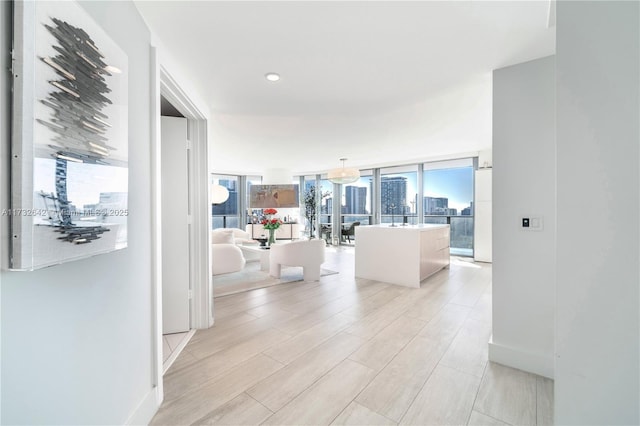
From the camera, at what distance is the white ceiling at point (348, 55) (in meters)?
1.57

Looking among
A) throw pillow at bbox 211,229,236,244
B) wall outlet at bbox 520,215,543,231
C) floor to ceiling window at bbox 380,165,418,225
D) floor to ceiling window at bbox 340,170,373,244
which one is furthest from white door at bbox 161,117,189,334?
floor to ceiling window at bbox 340,170,373,244

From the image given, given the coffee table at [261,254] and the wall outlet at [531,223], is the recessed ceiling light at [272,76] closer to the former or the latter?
the wall outlet at [531,223]

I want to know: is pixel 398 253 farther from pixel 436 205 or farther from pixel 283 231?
pixel 283 231

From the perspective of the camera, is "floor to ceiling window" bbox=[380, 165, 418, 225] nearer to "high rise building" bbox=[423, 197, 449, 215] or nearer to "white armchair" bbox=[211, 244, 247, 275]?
"high rise building" bbox=[423, 197, 449, 215]

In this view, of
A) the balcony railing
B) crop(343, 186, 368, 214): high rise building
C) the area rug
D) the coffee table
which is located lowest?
the area rug

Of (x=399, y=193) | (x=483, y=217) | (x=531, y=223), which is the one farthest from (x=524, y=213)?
(x=399, y=193)

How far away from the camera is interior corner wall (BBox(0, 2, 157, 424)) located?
82 cm

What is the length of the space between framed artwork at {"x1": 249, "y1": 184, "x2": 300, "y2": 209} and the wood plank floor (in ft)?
19.6

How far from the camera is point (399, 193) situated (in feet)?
25.7

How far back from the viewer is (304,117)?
357 centimetres

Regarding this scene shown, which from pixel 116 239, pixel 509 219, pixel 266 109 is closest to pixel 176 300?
pixel 116 239

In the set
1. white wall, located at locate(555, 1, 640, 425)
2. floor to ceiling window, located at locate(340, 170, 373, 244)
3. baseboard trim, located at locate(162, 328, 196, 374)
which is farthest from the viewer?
floor to ceiling window, located at locate(340, 170, 373, 244)

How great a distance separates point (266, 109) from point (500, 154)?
2.49m

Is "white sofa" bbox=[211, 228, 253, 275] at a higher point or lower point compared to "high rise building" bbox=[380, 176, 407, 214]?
lower
